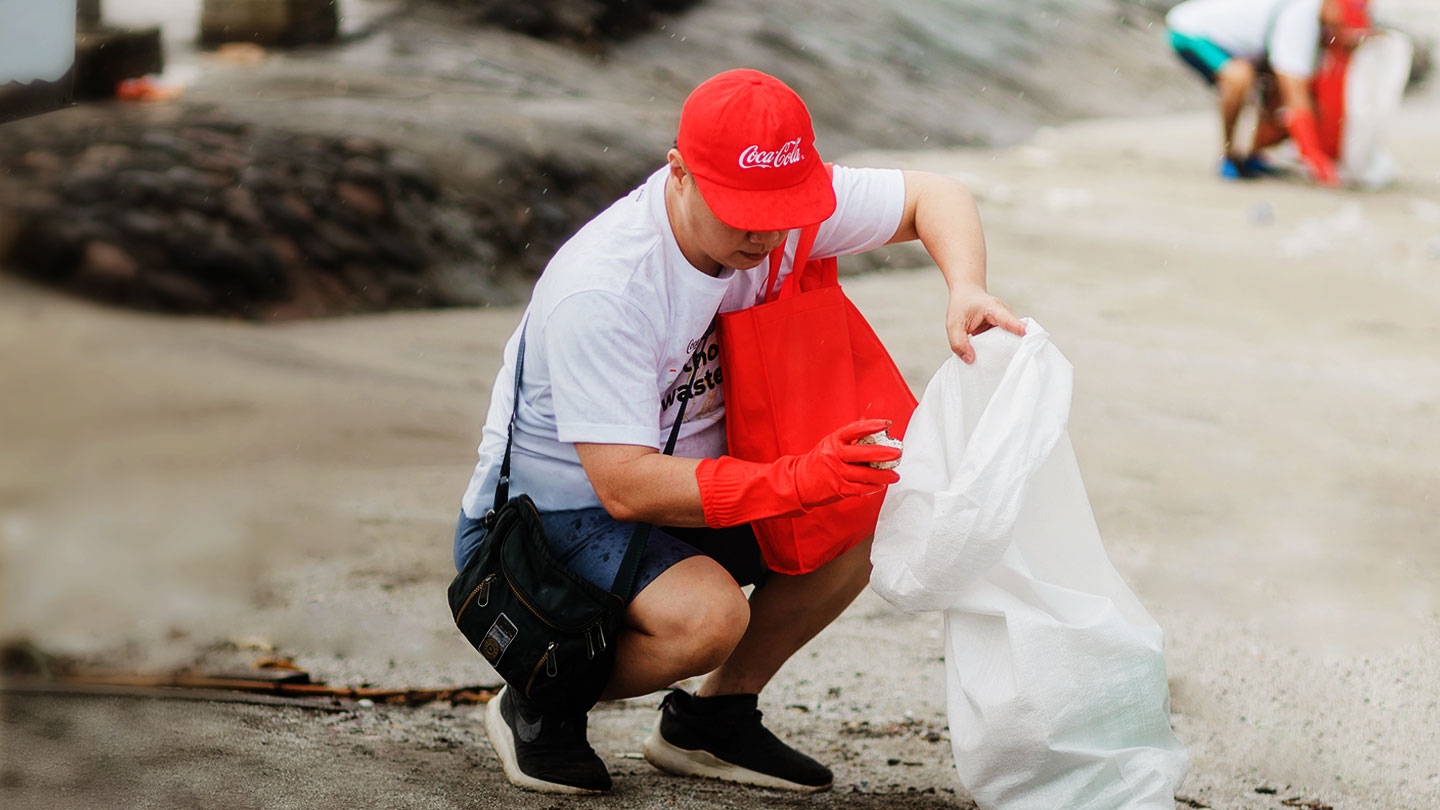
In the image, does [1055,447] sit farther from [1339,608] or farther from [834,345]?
[1339,608]

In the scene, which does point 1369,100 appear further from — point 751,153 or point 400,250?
point 751,153

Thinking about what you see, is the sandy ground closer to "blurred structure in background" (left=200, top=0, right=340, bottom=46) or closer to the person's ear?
the person's ear

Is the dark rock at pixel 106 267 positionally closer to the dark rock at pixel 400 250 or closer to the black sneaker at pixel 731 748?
the dark rock at pixel 400 250

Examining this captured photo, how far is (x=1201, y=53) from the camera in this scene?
25.9 feet

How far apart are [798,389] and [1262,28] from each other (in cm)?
690

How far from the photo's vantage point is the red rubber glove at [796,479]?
1.61m

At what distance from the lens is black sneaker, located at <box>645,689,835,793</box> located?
6.75 feet

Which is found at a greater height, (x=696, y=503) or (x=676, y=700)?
(x=696, y=503)

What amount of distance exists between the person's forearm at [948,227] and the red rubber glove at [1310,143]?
6.20 m

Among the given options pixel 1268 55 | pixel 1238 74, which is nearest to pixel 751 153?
pixel 1238 74

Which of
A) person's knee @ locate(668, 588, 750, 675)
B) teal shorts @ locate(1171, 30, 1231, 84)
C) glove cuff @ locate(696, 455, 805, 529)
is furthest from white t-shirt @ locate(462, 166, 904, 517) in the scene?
teal shorts @ locate(1171, 30, 1231, 84)

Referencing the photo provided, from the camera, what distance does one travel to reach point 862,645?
2682mm

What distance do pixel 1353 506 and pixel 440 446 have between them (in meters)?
2.42

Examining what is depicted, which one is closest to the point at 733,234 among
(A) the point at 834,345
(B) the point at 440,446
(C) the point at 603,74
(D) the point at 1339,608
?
(A) the point at 834,345
